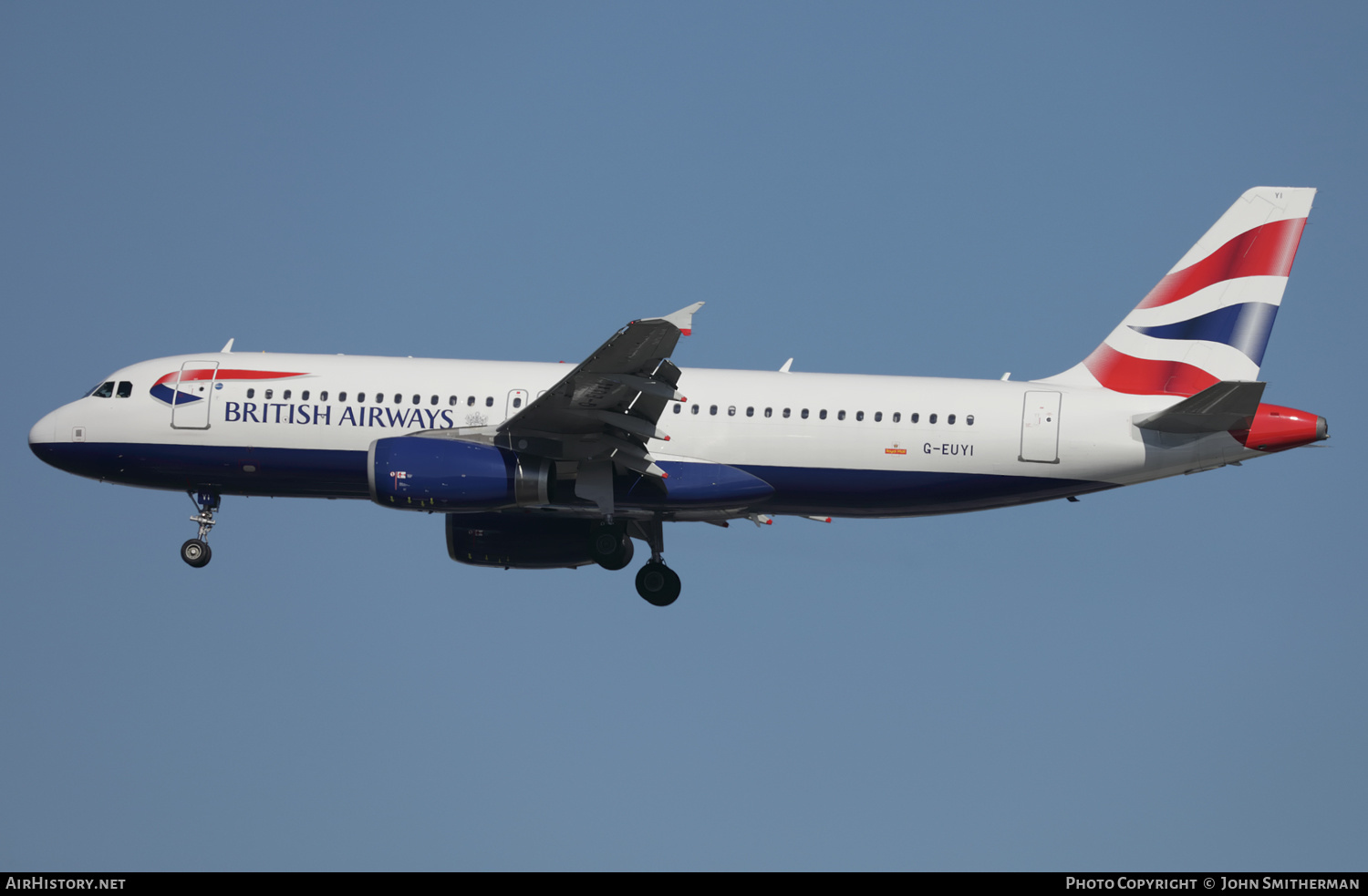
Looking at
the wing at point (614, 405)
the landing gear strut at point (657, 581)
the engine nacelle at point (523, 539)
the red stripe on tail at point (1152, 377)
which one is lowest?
the landing gear strut at point (657, 581)

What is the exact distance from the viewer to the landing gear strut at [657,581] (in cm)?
3928

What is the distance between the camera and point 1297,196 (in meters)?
37.9

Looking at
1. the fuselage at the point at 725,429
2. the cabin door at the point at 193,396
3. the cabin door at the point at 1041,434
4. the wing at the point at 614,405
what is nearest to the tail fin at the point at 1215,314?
the fuselage at the point at 725,429

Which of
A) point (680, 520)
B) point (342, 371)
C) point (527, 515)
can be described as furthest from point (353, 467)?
point (680, 520)

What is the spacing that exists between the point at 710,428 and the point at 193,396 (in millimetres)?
12321

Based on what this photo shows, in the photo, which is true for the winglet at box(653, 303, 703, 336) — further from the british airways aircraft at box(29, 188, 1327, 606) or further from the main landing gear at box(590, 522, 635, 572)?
the main landing gear at box(590, 522, 635, 572)

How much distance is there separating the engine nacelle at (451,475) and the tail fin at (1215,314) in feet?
42.2

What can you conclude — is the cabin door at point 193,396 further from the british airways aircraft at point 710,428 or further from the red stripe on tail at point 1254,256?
the red stripe on tail at point 1254,256

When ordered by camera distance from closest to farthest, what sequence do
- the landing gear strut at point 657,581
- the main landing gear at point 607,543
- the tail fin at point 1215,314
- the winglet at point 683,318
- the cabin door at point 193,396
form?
the winglet at point 683,318 → the tail fin at point 1215,314 → the cabin door at point 193,396 → the main landing gear at point 607,543 → the landing gear strut at point 657,581

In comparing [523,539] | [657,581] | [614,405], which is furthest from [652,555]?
[614,405]

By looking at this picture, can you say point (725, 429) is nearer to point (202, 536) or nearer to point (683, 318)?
Answer: point (683, 318)

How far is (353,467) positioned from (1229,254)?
2105 centimetres

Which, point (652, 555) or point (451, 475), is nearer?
point (451, 475)

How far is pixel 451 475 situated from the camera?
35219 millimetres
